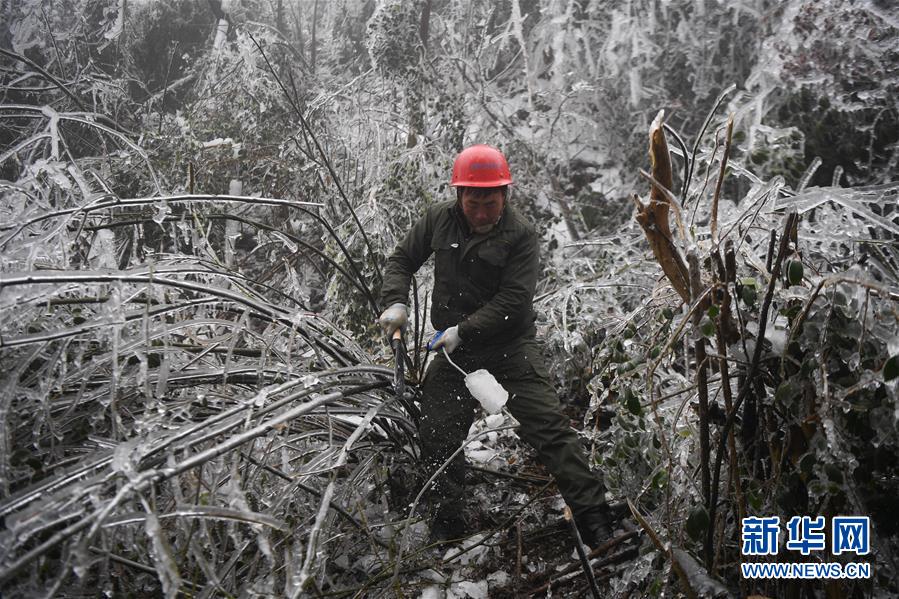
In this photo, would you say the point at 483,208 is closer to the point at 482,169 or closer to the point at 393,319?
the point at 482,169

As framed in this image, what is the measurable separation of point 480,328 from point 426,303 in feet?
1.70

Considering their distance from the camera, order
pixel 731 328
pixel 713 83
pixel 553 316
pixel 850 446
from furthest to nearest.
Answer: pixel 713 83 < pixel 553 316 < pixel 731 328 < pixel 850 446

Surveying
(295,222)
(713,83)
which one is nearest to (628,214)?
(713,83)

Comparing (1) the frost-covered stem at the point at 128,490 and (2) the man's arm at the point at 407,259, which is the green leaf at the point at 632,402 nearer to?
(1) the frost-covered stem at the point at 128,490

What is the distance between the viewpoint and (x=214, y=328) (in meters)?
2.94

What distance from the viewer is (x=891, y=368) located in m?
1.36

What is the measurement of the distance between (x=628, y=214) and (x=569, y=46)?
206cm

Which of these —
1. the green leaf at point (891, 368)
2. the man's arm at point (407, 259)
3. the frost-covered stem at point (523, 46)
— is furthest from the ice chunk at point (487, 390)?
the frost-covered stem at point (523, 46)

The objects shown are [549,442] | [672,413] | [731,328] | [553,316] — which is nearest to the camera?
[731,328]

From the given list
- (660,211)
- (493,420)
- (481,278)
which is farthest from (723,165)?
(493,420)

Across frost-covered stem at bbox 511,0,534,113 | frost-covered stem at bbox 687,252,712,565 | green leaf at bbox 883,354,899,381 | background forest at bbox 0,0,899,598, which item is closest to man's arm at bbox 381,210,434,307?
background forest at bbox 0,0,899,598

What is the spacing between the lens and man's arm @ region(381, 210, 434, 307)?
2984 millimetres

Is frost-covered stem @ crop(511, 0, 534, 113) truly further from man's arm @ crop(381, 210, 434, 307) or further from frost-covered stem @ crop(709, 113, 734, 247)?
frost-covered stem @ crop(709, 113, 734, 247)

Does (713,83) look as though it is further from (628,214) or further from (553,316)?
(553,316)
